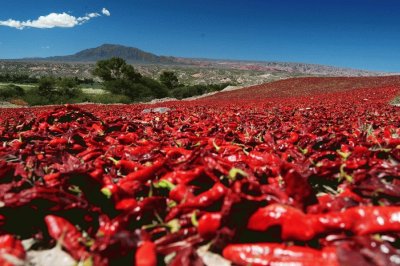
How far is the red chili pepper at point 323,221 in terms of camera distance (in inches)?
80.3

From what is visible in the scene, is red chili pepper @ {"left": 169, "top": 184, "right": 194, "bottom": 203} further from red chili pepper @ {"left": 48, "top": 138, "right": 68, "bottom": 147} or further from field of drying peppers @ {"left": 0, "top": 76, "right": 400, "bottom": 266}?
red chili pepper @ {"left": 48, "top": 138, "right": 68, "bottom": 147}

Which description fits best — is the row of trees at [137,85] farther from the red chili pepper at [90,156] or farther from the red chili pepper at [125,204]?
the red chili pepper at [125,204]

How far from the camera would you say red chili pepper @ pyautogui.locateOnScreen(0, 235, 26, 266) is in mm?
1868

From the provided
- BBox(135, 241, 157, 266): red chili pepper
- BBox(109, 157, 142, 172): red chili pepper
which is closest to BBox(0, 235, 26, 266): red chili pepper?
BBox(135, 241, 157, 266): red chili pepper

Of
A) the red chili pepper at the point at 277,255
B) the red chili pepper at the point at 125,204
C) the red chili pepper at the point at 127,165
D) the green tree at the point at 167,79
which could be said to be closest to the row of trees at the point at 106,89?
the green tree at the point at 167,79

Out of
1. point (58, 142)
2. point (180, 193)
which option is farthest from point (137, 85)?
point (180, 193)

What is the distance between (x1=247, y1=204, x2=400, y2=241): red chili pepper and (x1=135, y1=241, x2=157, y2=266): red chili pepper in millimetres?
652

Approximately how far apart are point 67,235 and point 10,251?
33cm

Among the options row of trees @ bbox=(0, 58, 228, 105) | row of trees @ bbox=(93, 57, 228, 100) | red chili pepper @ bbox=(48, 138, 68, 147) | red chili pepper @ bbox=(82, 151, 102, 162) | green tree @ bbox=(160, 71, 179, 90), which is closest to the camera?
red chili pepper @ bbox=(82, 151, 102, 162)

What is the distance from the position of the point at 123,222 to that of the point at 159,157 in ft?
4.73

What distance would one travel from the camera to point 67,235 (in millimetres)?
2125

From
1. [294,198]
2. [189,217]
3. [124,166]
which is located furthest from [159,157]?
[294,198]

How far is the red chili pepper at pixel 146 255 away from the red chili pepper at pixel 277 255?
0.44 m

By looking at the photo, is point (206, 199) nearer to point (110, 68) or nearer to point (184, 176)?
point (184, 176)
